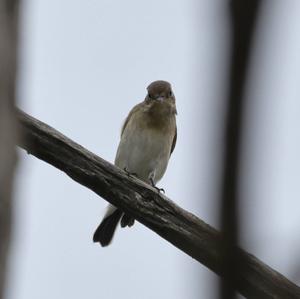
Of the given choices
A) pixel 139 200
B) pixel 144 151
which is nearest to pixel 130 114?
pixel 144 151

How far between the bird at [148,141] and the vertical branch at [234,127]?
21.8 ft

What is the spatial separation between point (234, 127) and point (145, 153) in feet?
22.2

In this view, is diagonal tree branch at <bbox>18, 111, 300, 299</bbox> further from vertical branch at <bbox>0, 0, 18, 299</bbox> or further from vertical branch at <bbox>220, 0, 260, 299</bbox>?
vertical branch at <bbox>220, 0, 260, 299</bbox>

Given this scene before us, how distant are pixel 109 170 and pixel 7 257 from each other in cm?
361

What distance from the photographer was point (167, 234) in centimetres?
479

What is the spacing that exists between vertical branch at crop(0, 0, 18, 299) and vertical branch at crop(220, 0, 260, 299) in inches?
14.1

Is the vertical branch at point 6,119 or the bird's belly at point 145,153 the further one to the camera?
the bird's belly at point 145,153

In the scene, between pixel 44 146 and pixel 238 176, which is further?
pixel 44 146

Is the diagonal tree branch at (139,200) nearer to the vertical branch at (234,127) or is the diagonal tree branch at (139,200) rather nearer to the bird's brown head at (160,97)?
the bird's brown head at (160,97)

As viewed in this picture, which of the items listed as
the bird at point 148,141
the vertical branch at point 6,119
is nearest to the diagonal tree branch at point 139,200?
the bird at point 148,141

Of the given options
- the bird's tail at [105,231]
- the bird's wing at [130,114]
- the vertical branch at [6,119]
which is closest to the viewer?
the vertical branch at [6,119]

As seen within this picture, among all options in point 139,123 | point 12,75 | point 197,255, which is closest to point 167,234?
point 197,255

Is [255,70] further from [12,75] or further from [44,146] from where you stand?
[44,146]

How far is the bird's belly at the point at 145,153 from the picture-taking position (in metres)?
7.71
